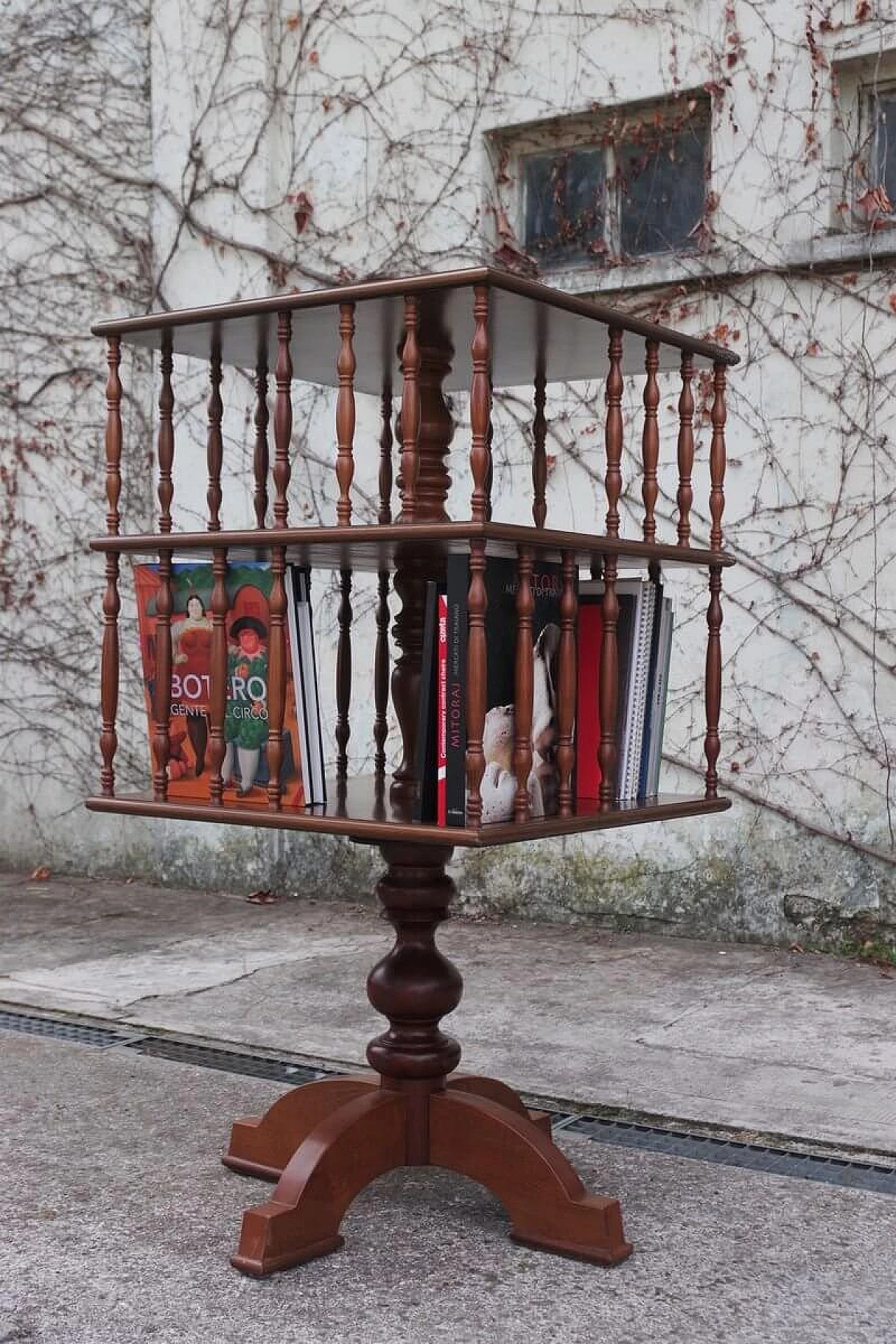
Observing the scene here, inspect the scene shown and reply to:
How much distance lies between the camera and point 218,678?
261 centimetres

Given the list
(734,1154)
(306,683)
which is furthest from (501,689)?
(734,1154)

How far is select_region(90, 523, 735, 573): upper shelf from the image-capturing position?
233 cm

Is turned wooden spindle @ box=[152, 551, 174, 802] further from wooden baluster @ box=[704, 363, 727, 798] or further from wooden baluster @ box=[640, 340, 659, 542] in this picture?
wooden baluster @ box=[704, 363, 727, 798]

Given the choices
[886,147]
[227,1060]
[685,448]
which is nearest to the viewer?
[685,448]

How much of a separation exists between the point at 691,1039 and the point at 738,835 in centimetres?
134

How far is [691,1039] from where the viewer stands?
13.1ft

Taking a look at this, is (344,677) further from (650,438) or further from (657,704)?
(650,438)

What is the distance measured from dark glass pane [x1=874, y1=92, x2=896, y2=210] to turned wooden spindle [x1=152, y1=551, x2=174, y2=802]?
3.28 m

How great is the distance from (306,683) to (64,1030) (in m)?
1.92

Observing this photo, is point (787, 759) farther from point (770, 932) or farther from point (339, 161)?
point (339, 161)

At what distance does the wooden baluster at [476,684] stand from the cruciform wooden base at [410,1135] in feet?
1.61

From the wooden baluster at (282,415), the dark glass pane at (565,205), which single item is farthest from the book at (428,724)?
the dark glass pane at (565,205)

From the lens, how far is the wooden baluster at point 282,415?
2.51 meters

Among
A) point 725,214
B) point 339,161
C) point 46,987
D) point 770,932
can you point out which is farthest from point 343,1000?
point 339,161
